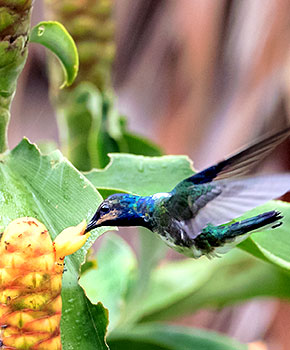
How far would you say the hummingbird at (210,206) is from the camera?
479 mm

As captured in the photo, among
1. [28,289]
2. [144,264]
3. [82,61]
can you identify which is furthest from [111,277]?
[28,289]

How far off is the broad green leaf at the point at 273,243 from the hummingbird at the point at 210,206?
Result: 0.06 ft

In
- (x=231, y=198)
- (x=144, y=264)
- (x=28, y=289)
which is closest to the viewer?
(x=28, y=289)

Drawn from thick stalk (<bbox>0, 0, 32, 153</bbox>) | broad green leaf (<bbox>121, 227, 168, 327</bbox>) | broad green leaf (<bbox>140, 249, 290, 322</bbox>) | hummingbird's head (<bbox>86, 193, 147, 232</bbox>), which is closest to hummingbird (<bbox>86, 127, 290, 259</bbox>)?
hummingbird's head (<bbox>86, 193, 147, 232</bbox>)

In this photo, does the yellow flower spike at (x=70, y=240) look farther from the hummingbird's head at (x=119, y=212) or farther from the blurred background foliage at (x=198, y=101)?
the blurred background foliage at (x=198, y=101)

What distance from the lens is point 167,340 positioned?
3.15ft

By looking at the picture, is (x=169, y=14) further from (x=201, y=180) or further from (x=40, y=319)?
(x=40, y=319)

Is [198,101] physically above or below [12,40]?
below

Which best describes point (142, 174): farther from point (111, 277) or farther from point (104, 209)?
point (111, 277)

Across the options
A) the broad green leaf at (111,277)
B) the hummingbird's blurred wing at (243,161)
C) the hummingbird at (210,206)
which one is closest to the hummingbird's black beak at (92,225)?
the hummingbird at (210,206)

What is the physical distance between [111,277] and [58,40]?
0.59m

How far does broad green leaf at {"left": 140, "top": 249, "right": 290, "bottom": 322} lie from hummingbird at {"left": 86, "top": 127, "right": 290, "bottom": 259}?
1.78 ft

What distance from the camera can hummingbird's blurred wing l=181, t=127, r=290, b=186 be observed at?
0.46m

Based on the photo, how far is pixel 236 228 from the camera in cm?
53
